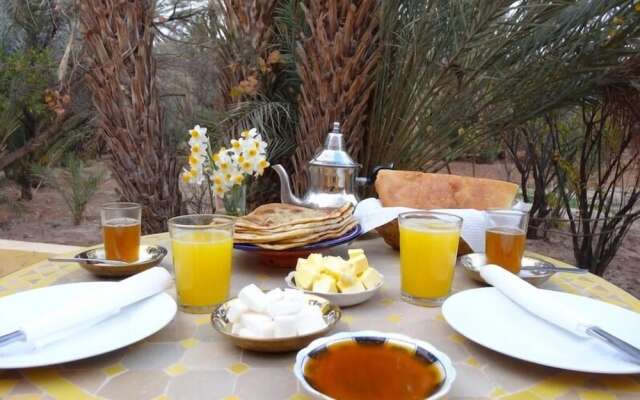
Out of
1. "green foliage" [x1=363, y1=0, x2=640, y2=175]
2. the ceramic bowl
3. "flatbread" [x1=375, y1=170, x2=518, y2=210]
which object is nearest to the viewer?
the ceramic bowl

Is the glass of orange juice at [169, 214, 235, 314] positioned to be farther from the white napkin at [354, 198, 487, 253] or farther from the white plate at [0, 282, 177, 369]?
the white napkin at [354, 198, 487, 253]

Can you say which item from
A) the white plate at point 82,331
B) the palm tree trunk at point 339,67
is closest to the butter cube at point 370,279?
the white plate at point 82,331

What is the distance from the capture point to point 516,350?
758 millimetres

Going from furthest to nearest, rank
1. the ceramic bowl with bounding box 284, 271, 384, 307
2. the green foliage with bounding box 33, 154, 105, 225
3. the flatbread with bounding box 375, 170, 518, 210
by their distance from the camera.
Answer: the green foliage with bounding box 33, 154, 105, 225 → the flatbread with bounding box 375, 170, 518, 210 → the ceramic bowl with bounding box 284, 271, 384, 307

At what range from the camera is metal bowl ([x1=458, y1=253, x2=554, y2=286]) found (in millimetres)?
1146

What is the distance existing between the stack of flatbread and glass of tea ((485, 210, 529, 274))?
0.37 meters

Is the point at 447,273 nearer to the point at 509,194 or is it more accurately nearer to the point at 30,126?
the point at 509,194

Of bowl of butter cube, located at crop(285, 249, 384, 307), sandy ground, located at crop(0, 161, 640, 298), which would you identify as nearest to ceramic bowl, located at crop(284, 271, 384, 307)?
bowl of butter cube, located at crop(285, 249, 384, 307)

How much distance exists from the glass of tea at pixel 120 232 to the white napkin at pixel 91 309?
1.05 ft

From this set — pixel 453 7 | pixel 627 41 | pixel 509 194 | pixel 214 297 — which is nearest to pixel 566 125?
pixel 627 41

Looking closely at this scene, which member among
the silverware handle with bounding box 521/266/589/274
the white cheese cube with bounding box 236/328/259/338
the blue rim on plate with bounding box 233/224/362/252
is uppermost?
the blue rim on plate with bounding box 233/224/362/252

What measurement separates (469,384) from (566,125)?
396cm

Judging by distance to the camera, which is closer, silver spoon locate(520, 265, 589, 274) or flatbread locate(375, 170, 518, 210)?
silver spoon locate(520, 265, 589, 274)

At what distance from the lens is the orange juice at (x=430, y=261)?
1032 mm
